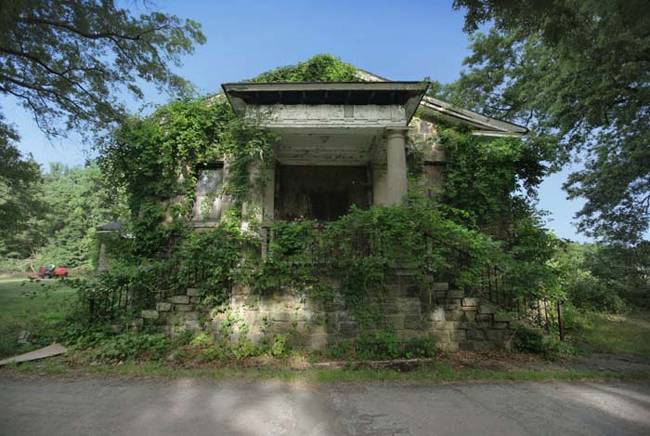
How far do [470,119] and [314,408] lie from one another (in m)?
9.65

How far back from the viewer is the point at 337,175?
1240 cm

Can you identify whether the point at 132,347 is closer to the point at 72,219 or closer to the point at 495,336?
the point at 495,336

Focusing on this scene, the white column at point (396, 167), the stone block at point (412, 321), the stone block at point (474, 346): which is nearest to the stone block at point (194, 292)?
the stone block at point (412, 321)

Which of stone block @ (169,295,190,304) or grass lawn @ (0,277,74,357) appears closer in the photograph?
grass lawn @ (0,277,74,357)

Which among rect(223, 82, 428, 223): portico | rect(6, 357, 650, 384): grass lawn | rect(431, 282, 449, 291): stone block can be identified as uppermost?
rect(223, 82, 428, 223): portico

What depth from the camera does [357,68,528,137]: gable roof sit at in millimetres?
10602

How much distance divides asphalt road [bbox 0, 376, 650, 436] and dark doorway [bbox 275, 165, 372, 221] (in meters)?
7.36

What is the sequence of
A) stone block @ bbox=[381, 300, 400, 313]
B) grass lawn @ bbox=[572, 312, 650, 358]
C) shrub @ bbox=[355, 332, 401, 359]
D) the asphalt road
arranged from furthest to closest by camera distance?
grass lawn @ bbox=[572, 312, 650, 358], stone block @ bbox=[381, 300, 400, 313], shrub @ bbox=[355, 332, 401, 359], the asphalt road

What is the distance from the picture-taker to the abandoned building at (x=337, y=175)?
7.01m

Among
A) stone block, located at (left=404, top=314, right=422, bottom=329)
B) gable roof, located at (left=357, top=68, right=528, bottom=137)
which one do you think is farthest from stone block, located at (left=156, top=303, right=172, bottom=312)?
gable roof, located at (left=357, top=68, right=528, bottom=137)

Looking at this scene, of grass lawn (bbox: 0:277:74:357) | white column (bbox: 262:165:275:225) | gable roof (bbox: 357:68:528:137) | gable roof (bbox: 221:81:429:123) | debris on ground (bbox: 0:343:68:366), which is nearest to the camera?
debris on ground (bbox: 0:343:68:366)

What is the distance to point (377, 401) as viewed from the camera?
4.69 meters

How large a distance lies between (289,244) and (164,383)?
328 cm

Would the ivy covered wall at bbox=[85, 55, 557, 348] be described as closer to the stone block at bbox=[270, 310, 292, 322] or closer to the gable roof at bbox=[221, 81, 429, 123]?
the stone block at bbox=[270, 310, 292, 322]
